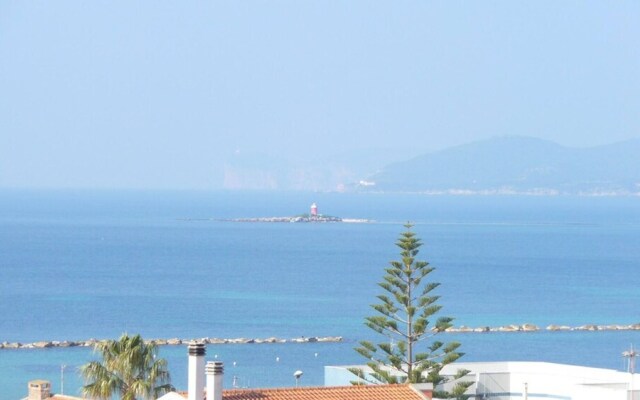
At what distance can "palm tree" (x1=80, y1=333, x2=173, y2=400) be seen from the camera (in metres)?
21.6

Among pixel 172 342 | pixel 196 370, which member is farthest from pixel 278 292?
pixel 196 370

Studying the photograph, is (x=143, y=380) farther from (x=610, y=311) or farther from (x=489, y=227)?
(x=489, y=227)

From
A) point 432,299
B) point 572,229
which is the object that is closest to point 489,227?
point 572,229

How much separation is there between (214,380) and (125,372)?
390cm

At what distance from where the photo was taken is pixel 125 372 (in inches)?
860

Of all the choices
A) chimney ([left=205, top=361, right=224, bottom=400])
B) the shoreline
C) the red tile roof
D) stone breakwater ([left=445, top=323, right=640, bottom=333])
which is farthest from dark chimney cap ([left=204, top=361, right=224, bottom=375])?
stone breakwater ([left=445, top=323, right=640, bottom=333])

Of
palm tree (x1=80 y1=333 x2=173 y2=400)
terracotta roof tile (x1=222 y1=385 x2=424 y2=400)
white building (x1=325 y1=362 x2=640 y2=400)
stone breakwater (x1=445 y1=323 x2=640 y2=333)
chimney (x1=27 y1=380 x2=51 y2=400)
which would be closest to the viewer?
terracotta roof tile (x1=222 y1=385 x2=424 y2=400)

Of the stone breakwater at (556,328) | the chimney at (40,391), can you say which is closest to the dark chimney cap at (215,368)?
the chimney at (40,391)

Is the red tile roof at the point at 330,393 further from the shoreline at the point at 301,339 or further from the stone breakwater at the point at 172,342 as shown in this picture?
the stone breakwater at the point at 172,342

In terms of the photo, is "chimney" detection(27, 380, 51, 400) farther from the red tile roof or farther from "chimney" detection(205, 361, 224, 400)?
"chimney" detection(205, 361, 224, 400)

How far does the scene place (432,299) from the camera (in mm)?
32719

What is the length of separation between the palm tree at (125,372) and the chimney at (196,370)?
10.7ft

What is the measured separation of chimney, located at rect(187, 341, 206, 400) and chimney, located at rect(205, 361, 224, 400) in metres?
0.10

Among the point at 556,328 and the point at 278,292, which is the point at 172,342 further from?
the point at 278,292
